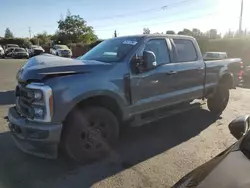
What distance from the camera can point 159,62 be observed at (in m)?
5.34

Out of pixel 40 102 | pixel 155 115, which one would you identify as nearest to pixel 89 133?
pixel 40 102

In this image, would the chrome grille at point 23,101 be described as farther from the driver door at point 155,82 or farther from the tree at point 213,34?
the tree at point 213,34

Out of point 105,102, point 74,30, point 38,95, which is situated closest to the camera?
point 38,95

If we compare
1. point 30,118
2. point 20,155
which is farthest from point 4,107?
point 30,118

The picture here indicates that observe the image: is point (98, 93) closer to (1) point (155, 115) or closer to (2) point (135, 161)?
(2) point (135, 161)

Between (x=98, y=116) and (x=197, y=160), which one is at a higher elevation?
(x=98, y=116)

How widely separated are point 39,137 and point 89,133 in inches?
29.9

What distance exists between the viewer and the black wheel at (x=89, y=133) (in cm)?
407

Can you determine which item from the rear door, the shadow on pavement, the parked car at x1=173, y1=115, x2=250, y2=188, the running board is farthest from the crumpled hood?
the shadow on pavement

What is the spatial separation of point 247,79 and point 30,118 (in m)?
13.8

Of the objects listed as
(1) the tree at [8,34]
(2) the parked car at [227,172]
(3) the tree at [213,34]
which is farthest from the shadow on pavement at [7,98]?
(1) the tree at [8,34]

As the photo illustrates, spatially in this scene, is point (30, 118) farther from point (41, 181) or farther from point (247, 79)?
point (247, 79)

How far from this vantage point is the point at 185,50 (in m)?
6.16

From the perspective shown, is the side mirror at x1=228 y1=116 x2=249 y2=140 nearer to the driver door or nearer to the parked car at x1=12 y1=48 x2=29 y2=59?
the driver door
